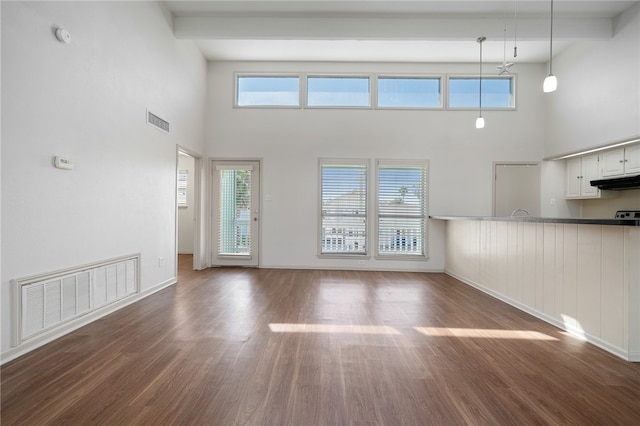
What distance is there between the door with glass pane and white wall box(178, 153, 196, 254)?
2.38m

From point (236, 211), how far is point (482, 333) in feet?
15.0

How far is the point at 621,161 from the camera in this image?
4.30 m

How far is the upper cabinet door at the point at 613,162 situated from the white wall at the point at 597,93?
0.82 feet

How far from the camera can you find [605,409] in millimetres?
1628

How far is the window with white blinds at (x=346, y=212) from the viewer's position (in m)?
5.70

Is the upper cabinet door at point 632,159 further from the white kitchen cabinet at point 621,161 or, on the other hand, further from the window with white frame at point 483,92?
the window with white frame at point 483,92

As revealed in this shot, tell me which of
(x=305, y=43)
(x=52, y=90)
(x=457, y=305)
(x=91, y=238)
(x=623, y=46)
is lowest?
(x=457, y=305)

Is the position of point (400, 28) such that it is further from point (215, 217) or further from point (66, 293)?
point (66, 293)

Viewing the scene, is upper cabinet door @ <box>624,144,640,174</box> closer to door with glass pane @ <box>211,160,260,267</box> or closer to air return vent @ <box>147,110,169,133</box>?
door with glass pane @ <box>211,160,260,267</box>

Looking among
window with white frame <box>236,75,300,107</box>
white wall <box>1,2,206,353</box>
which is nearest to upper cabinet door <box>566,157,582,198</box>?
window with white frame <box>236,75,300,107</box>

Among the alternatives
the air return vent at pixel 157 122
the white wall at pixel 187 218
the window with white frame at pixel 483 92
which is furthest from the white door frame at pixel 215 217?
the window with white frame at pixel 483 92

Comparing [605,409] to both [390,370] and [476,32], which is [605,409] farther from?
[476,32]

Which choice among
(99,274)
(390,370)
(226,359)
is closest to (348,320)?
(390,370)

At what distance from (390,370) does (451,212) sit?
4.31 meters
